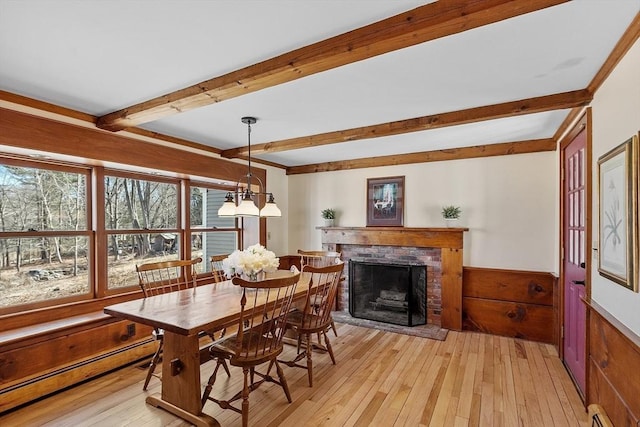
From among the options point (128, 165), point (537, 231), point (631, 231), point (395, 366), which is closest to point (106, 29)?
point (128, 165)

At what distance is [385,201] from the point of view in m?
4.71

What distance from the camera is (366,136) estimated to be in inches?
132

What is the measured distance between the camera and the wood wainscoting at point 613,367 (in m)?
1.58

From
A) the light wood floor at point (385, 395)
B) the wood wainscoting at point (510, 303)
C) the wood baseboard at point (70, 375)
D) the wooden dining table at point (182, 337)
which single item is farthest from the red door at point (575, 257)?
the wood baseboard at point (70, 375)

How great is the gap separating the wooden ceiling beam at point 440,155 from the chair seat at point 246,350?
3.13 metres

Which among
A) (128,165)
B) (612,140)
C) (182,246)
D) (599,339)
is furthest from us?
(182,246)

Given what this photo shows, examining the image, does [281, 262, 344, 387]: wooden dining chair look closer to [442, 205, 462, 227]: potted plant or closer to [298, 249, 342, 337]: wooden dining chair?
[298, 249, 342, 337]: wooden dining chair

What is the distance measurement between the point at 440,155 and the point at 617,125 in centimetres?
250

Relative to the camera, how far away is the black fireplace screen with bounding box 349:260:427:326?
4430 mm

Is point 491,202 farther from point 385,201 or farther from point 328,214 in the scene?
point 328,214

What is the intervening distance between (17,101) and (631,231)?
4068 mm

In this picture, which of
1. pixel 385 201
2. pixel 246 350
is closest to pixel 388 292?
pixel 385 201

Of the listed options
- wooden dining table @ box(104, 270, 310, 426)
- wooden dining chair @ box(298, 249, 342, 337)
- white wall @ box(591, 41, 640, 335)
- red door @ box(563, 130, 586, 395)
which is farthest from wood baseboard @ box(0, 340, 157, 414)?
red door @ box(563, 130, 586, 395)

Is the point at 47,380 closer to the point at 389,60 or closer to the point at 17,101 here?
the point at 17,101
